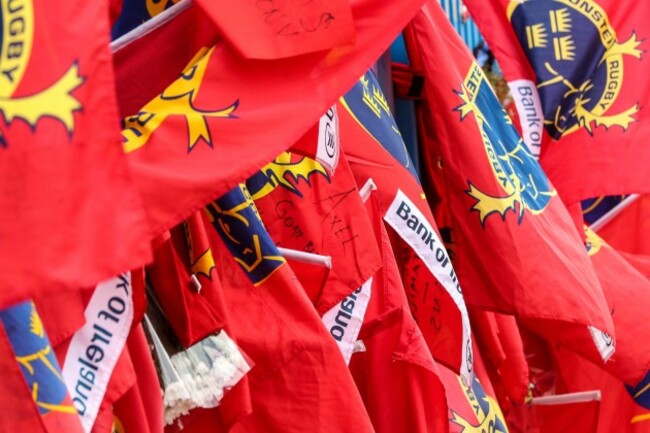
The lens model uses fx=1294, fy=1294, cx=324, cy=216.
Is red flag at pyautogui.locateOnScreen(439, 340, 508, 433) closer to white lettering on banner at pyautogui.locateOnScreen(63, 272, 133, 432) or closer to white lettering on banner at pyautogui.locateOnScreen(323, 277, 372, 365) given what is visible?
white lettering on banner at pyautogui.locateOnScreen(323, 277, 372, 365)

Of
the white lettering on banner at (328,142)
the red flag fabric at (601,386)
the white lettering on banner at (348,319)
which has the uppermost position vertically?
the white lettering on banner at (328,142)

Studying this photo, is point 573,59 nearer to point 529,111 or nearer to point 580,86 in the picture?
point 580,86

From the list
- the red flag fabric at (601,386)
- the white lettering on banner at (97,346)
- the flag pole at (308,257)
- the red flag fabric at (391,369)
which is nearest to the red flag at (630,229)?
the red flag fabric at (601,386)

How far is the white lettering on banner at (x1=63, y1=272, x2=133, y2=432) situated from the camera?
176cm

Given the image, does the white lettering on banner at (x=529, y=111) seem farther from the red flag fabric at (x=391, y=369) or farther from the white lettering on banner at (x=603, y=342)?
the red flag fabric at (x=391, y=369)

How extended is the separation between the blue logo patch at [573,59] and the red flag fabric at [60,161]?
1854mm

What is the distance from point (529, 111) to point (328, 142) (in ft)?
3.63

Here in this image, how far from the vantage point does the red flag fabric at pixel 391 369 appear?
251cm

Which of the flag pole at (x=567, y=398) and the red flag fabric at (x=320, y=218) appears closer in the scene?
the red flag fabric at (x=320, y=218)

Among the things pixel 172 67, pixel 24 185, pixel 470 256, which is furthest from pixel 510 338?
pixel 24 185

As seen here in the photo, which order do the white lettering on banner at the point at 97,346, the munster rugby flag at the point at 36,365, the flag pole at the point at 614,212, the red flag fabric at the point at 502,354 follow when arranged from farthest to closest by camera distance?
the flag pole at the point at 614,212
the red flag fabric at the point at 502,354
the white lettering on banner at the point at 97,346
the munster rugby flag at the point at 36,365

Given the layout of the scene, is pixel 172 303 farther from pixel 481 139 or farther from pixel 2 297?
pixel 481 139

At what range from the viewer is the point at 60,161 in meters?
1.46

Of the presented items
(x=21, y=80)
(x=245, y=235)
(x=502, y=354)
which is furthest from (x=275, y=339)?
(x=502, y=354)
